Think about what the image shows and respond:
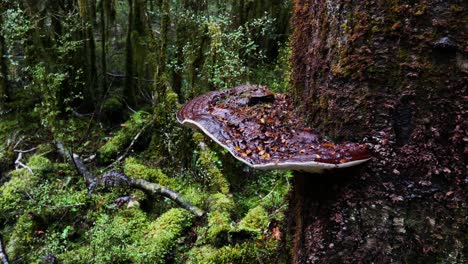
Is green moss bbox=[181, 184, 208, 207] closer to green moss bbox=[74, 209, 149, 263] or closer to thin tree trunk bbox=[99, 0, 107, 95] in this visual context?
green moss bbox=[74, 209, 149, 263]

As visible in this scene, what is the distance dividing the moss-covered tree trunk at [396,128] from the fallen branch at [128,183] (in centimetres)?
269

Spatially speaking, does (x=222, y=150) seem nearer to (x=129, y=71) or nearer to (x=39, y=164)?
(x=39, y=164)

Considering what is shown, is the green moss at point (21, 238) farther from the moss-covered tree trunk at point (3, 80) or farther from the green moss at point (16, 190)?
the moss-covered tree trunk at point (3, 80)

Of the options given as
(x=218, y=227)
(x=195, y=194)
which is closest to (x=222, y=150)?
(x=195, y=194)

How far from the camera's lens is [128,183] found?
16.7 feet

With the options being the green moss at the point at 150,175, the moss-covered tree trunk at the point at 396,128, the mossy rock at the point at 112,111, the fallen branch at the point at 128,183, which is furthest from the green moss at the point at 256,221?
the mossy rock at the point at 112,111

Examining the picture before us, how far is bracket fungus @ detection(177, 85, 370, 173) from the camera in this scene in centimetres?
157

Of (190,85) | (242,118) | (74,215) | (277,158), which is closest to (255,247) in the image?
(242,118)

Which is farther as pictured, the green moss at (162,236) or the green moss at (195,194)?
the green moss at (195,194)

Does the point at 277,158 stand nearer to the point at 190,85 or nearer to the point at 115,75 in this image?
the point at 190,85

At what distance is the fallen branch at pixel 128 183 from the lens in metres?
4.40

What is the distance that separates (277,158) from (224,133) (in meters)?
0.42

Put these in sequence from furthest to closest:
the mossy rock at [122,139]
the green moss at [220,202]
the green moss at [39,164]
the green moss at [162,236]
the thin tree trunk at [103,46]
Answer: the thin tree trunk at [103,46], the mossy rock at [122,139], the green moss at [39,164], the green moss at [220,202], the green moss at [162,236]

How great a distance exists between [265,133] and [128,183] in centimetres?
365
